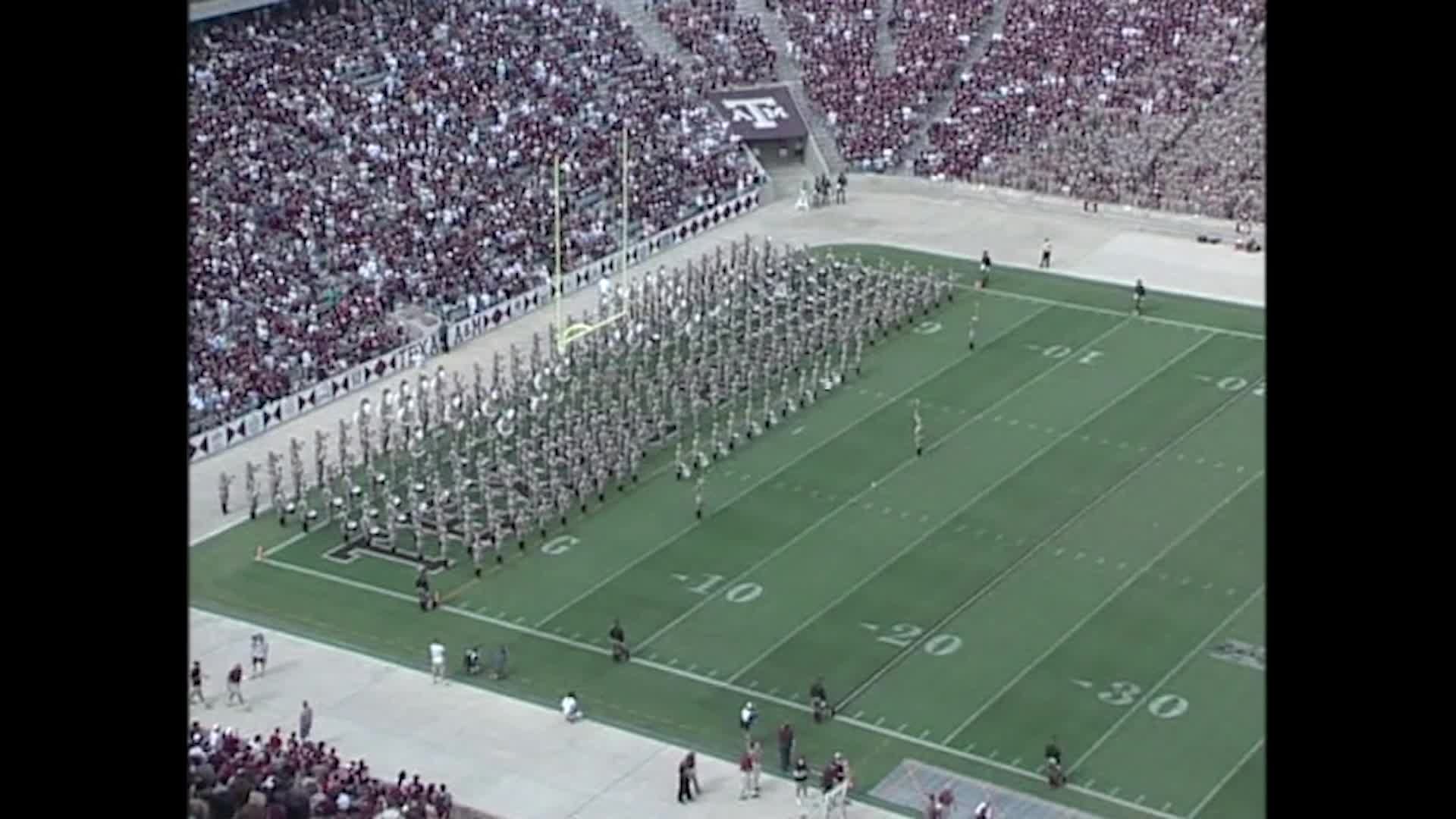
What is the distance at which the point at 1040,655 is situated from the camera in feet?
94.0

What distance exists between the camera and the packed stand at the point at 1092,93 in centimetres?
5141

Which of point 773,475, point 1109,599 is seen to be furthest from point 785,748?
point 773,475

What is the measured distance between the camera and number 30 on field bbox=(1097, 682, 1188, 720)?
89.0 ft

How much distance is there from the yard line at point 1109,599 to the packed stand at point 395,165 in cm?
1287

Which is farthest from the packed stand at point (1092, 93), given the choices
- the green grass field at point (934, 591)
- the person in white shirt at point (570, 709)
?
the person in white shirt at point (570, 709)

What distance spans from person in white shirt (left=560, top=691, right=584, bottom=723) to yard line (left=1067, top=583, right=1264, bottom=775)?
502cm

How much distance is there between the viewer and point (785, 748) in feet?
84.4

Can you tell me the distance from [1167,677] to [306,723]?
894 centimetres

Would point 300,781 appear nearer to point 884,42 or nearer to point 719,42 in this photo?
point 719,42

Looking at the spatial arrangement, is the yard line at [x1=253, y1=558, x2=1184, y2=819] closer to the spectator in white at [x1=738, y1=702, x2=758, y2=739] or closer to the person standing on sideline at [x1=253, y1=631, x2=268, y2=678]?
the spectator in white at [x1=738, y1=702, x2=758, y2=739]

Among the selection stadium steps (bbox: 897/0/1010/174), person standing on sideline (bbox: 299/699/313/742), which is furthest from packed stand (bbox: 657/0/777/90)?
person standing on sideline (bbox: 299/699/313/742)
